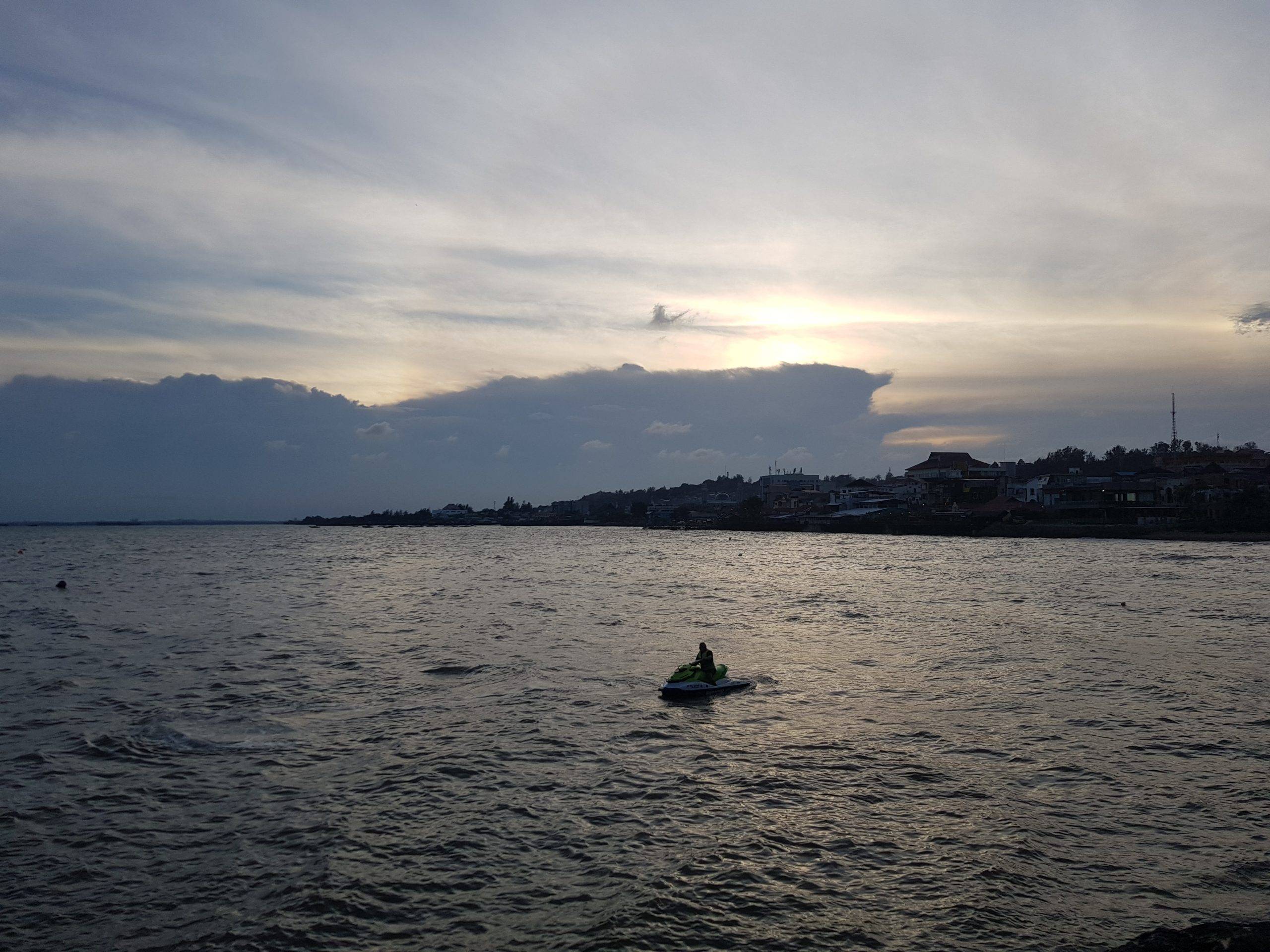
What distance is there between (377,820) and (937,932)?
9.65 m

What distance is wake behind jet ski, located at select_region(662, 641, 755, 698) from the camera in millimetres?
23203

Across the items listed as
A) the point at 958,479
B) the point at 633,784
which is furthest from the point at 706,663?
the point at 958,479

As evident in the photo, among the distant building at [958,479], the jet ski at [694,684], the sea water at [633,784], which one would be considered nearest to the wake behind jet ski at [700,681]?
the jet ski at [694,684]

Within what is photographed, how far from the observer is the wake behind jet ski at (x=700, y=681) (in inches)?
914

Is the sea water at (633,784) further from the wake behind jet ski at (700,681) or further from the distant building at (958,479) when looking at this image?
the distant building at (958,479)

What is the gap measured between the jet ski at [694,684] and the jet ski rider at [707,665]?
0.06 meters

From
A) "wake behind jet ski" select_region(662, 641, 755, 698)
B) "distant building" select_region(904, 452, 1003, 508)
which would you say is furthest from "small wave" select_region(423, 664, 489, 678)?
"distant building" select_region(904, 452, 1003, 508)

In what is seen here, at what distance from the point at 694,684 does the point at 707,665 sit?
83cm

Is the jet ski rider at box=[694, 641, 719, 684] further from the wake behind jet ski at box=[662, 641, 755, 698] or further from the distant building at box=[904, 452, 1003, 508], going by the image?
the distant building at box=[904, 452, 1003, 508]

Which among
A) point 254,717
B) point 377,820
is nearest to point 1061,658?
point 377,820

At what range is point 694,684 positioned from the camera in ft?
76.5

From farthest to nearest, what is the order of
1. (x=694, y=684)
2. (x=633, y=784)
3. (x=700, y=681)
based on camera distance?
(x=700, y=681) → (x=694, y=684) → (x=633, y=784)

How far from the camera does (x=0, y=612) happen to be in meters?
47.1

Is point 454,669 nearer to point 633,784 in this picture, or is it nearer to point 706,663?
point 706,663
